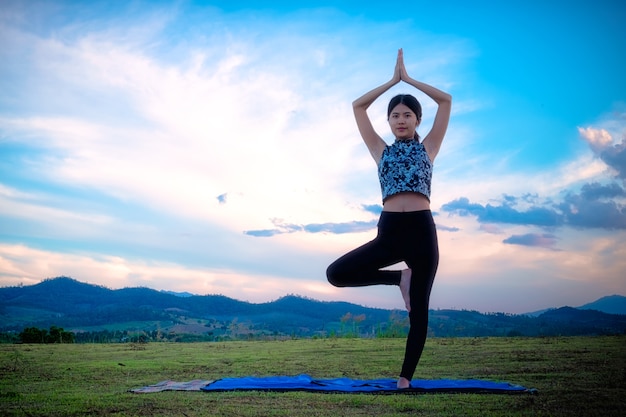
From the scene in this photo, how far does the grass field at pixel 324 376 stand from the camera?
157 inches

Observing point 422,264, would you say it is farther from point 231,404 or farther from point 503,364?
point 503,364

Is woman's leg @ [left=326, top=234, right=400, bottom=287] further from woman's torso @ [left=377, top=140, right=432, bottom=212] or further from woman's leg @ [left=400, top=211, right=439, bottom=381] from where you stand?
woman's torso @ [left=377, top=140, right=432, bottom=212]

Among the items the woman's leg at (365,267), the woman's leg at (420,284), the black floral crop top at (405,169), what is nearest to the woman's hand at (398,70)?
the black floral crop top at (405,169)

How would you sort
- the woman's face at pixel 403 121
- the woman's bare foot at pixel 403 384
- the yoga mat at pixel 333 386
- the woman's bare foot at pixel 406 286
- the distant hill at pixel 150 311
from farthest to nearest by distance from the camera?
the distant hill at pixel 150 311 < the woman's face at pixel 403 121 < the woman's bare foot at pixel 406 286 < the woman's bare foot at pixel 403 384 < the yoga mat at pixel 333 386

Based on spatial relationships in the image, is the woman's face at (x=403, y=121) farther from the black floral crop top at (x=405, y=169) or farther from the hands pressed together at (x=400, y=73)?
the hands pressed together at (x=400, y=73)

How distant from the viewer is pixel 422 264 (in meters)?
4.92

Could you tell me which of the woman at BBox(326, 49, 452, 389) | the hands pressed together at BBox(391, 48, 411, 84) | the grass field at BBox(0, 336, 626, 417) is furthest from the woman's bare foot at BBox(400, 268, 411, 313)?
the hands pressed together at BBox(391, 48, 411, 84)

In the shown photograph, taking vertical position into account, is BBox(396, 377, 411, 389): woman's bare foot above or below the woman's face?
below

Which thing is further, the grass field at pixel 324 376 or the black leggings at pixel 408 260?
the black leggings at pixel 408 260

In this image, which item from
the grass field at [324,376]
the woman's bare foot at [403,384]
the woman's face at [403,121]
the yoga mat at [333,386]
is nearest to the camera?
the grass field at [324,376]

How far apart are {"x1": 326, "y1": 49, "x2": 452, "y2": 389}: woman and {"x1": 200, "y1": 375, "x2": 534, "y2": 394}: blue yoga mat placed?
228 mm

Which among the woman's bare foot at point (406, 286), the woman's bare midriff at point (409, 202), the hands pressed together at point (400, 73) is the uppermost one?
the hands pressed together at point (400, 73)

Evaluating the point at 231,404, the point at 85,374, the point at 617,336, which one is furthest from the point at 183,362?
the point at 617,336

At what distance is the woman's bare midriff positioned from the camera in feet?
16.3
